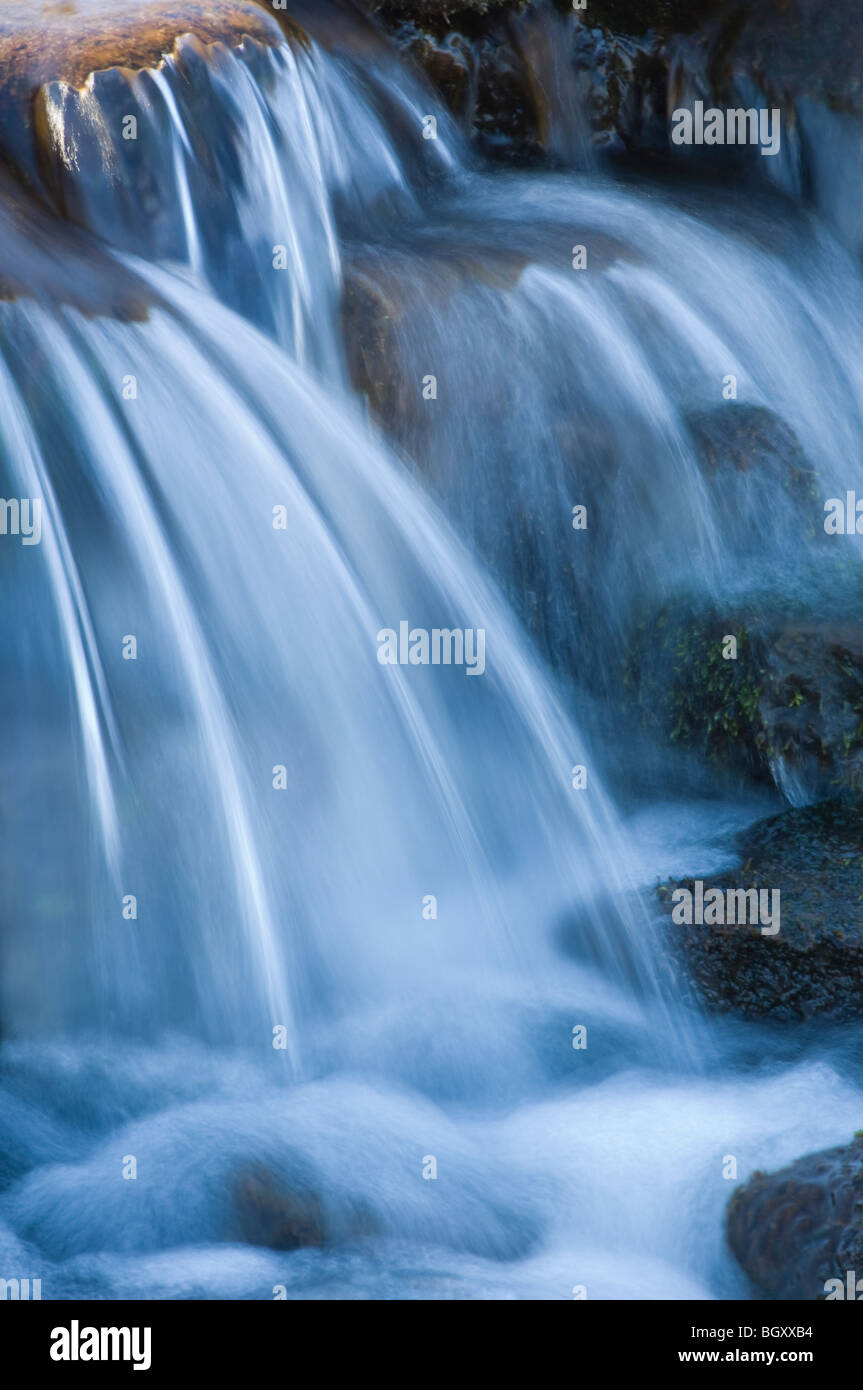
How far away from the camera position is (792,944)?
16.2 feet

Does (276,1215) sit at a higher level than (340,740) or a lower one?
lower

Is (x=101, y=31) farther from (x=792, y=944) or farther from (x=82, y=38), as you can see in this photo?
(x=792, y=944)

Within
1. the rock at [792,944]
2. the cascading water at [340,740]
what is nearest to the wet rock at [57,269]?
the cascading water at [340,740]

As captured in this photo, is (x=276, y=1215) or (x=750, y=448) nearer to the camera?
(x=276, y=1215)

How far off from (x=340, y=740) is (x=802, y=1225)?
2413 millimetres

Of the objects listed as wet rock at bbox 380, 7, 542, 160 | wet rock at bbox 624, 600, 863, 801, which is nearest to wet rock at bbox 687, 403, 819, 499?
wet rock at bbox 624, 600, 863, 801

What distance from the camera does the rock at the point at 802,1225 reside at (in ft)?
Result: 12.5

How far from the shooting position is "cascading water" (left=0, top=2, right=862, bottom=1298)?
4.26 metres

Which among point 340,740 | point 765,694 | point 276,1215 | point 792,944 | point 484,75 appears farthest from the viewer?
point 484,75

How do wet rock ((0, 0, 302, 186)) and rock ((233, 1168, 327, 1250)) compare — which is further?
wet rock ((0, 0, 302, 186))

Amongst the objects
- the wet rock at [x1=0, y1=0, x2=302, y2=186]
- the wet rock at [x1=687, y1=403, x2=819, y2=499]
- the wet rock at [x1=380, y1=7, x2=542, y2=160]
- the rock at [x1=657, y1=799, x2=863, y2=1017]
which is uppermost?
the wet rock at [x1=380, y1=7, x2=542, y2=160]

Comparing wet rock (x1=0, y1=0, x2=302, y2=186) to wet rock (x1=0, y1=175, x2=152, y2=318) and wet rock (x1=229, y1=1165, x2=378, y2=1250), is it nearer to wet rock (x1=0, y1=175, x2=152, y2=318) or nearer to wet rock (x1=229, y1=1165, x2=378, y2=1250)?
wet rock (x1=0, y1=175, x2=152, y2=318)

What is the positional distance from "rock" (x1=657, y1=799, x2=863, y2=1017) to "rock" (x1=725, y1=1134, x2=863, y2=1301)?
A: 0.86m

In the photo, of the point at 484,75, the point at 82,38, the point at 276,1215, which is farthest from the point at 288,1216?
the point at 484,75
